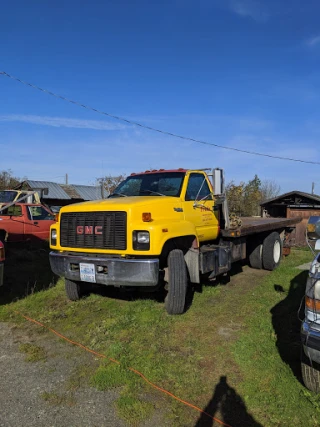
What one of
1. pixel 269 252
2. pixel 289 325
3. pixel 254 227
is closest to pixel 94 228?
pixel 289 325

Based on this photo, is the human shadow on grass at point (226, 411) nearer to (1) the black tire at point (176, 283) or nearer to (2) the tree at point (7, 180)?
(1) the black tire at point (176, 283)

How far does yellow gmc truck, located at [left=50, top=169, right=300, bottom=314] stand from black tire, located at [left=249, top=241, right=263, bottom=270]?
81.7 inches

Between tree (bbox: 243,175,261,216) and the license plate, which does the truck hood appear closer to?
the license plate

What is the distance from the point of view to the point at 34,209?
1157cm

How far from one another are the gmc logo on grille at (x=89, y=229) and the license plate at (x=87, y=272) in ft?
1.67

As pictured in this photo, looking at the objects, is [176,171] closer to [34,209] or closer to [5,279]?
[5,279]

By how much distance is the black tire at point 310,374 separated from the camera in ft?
10.9

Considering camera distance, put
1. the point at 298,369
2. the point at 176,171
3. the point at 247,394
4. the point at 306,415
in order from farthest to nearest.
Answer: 1. the point at 176,171
2. the point at 298,369
3. the point at 247,394
4. the point at 306,415

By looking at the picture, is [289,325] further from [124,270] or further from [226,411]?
[124,270]

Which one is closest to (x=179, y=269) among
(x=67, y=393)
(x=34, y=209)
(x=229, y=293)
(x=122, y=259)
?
(x=122, y=259)

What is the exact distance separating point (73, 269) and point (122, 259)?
0.99m

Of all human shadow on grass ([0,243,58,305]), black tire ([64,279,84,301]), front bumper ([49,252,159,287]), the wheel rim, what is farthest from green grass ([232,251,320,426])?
human shadow on grass ([0,243,58,305])

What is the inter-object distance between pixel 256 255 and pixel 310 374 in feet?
19.9

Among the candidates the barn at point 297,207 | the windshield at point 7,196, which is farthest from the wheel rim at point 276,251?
the windshield at point 7,196
